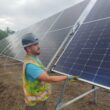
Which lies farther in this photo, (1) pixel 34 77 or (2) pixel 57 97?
(2) pixel 57 97

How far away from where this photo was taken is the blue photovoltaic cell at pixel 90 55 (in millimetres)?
6195

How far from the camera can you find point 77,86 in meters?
12.0

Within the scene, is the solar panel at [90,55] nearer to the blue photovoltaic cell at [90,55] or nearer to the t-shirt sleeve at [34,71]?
the blue photovoltaic cell at [90,55]

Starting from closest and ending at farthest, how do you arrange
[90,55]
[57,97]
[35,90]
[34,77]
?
1. [34,77]
2. [35,90]
3. [90,55]
4. [57,97]

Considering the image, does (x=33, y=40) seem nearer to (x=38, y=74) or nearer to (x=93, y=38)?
(x=38, y=74)

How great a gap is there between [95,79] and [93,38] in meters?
2.48

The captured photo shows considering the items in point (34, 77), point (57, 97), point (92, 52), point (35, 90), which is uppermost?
point (34, 77)

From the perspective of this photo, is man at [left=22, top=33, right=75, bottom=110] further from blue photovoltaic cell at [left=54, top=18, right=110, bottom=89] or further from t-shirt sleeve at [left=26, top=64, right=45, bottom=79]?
blue photovoltaic cell at [left=54, top=18, right=110, bottom=89]

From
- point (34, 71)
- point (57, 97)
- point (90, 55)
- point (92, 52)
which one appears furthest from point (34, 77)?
point (57, 97)

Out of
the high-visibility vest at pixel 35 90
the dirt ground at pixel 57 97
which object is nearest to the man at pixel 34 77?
the high-visibility vest at pixel 35 90

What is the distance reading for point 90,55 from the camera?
7172 mm

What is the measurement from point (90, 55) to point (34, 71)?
8.55 ft

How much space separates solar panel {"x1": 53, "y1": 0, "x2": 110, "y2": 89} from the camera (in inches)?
243

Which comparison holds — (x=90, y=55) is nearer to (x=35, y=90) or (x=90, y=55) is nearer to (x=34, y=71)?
(x=35, y=90)
